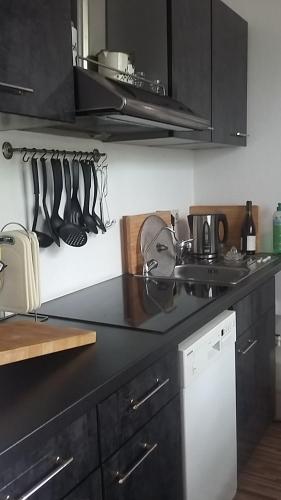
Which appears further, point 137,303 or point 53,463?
point 137,303

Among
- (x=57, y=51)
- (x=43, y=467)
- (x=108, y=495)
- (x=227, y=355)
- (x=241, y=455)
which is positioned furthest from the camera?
(x=241, y=455)

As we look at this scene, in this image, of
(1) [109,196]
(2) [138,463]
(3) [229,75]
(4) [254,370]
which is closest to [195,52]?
Result: (3) [229,75]

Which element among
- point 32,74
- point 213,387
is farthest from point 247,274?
point 32,74

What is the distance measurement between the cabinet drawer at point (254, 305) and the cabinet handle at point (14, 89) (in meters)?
1.13

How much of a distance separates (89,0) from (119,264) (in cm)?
109

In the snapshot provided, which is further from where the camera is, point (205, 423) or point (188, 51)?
point (188, 51)

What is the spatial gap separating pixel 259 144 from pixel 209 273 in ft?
2.64

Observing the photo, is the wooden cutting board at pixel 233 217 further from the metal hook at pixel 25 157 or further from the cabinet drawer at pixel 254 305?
the metal hook at pixel 25 157

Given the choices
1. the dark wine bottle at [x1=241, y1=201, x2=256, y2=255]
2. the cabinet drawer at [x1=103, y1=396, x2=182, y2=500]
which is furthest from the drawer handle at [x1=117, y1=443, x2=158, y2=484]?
the dark wine bottle at [x1=241, y1=201, x2=256, y2=255]

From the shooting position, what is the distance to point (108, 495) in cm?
111

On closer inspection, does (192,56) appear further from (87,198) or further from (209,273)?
(209,273)

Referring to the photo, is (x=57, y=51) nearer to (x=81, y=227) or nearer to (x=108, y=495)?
(x=81, y=227)

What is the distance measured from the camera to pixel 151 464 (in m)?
1.28

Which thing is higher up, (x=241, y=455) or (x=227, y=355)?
(x=227, y=355)
